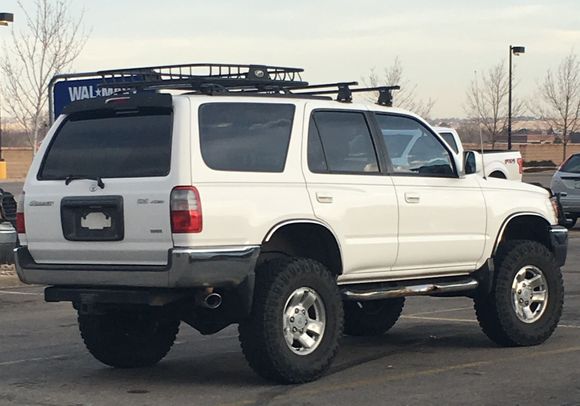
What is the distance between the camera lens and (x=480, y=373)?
8.36 m

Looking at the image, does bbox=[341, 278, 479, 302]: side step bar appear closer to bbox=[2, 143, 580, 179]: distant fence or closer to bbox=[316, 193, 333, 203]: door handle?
bbox=[316, 193, 333, 203]: door handle

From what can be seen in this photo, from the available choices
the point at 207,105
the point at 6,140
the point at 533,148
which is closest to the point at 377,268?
the point at 207,105

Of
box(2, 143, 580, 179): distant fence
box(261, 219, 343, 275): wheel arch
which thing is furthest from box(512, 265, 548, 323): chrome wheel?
box(2, 143, 580, 179): distant fence

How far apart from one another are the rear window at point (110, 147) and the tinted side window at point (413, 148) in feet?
6.41

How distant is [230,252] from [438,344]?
291 centimetres

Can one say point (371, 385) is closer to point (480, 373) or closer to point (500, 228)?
point (480, 373)

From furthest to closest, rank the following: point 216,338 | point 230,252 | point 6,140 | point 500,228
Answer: point 6,140, point 216,338, point 500,228, point 230,252

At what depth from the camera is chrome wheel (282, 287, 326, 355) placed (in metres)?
7.95

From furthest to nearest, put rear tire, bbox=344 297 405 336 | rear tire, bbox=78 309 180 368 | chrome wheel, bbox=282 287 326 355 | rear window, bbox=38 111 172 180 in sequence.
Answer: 1. rear tire, bbox=344 297 405 336
2. rear tire, bbox=78 309 180 368
3. chrome wheel, bbox=282 287 326 355
4. rear window, bbox=38 111 172 180

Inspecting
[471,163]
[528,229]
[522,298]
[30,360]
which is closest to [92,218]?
Answer: [30,360]

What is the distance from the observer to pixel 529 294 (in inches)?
384

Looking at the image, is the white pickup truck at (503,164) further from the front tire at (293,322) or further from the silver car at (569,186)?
the front tire at (293,322)

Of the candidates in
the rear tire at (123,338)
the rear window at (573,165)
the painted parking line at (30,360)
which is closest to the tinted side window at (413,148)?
the rear tire at (123,338)

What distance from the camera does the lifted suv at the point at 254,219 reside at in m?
7.59
